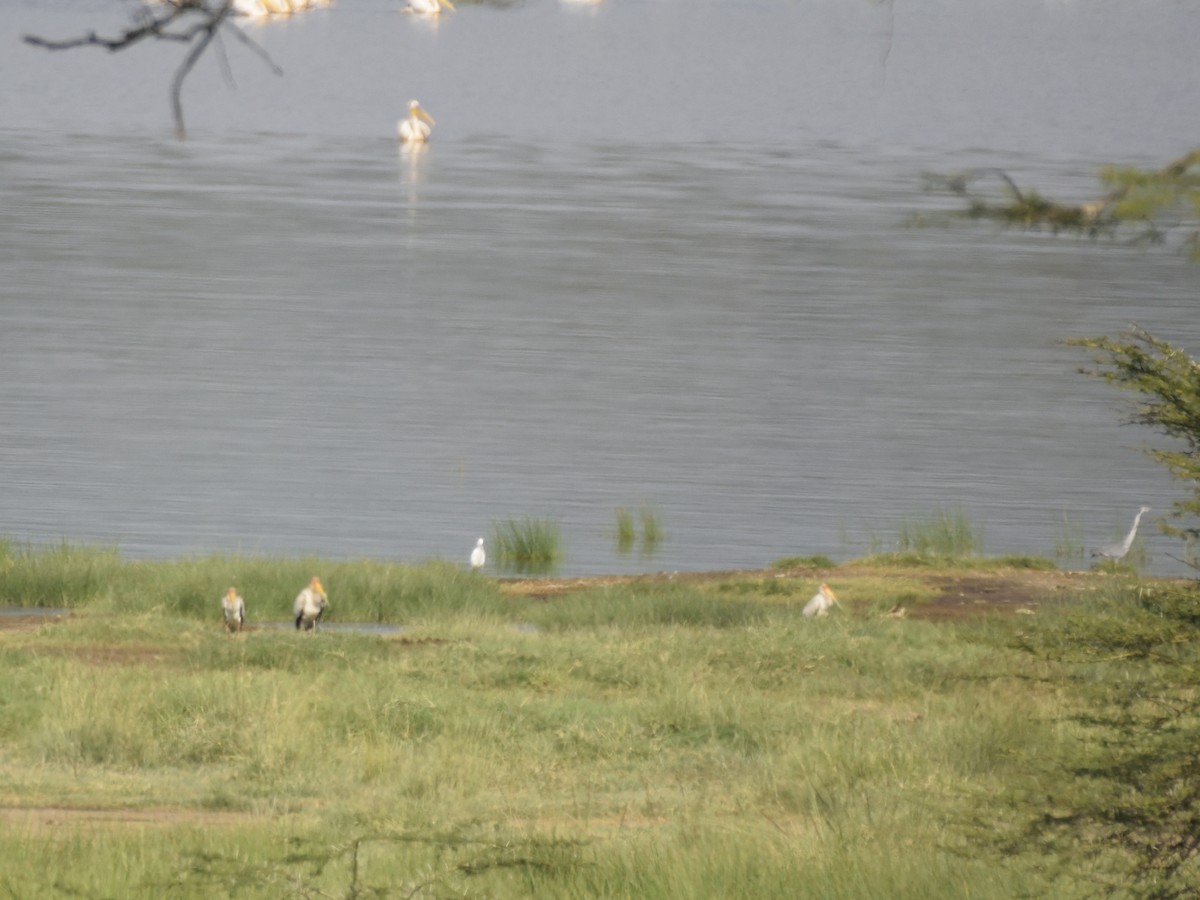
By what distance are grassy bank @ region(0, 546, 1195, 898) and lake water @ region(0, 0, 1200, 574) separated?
233 cm

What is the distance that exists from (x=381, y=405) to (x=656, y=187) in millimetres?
31512

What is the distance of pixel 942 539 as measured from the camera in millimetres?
20125

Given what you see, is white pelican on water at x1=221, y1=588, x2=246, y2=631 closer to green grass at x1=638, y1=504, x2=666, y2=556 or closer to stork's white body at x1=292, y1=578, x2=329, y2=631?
stork's white body at x1=292, y1=578, x2=329, y2=631

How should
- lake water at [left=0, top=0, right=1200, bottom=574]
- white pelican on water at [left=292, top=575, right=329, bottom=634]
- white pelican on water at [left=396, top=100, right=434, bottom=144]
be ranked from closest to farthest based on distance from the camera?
white pelican on water at [left=292, top=575, right=329, bottom=634] < lake water at [left=0, top=0, right=1200, bottom=574] < white pelican on water at [left=396, top=100, right=434, bottom=144]

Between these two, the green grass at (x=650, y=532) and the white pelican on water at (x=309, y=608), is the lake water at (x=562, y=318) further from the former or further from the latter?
the white pelican on water at (x=309, y=608)

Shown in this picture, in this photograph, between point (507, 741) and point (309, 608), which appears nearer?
point (507, 741)

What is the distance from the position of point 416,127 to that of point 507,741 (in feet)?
187

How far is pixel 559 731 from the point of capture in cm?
1024

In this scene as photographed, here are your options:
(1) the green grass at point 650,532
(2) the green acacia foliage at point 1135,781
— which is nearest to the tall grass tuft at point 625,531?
(1) the green grass at point 650,532

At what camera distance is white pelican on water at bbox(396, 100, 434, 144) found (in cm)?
6512

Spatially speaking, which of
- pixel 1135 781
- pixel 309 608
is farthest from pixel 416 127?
pixel 1135 781

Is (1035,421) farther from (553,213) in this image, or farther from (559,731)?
(553,213)

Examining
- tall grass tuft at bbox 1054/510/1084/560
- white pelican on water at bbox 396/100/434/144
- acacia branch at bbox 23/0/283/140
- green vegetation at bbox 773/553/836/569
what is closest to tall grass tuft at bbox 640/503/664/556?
green vegetation at bbox 773/553/836/569

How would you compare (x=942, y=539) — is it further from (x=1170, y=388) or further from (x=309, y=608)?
(x=1170, y=388)
